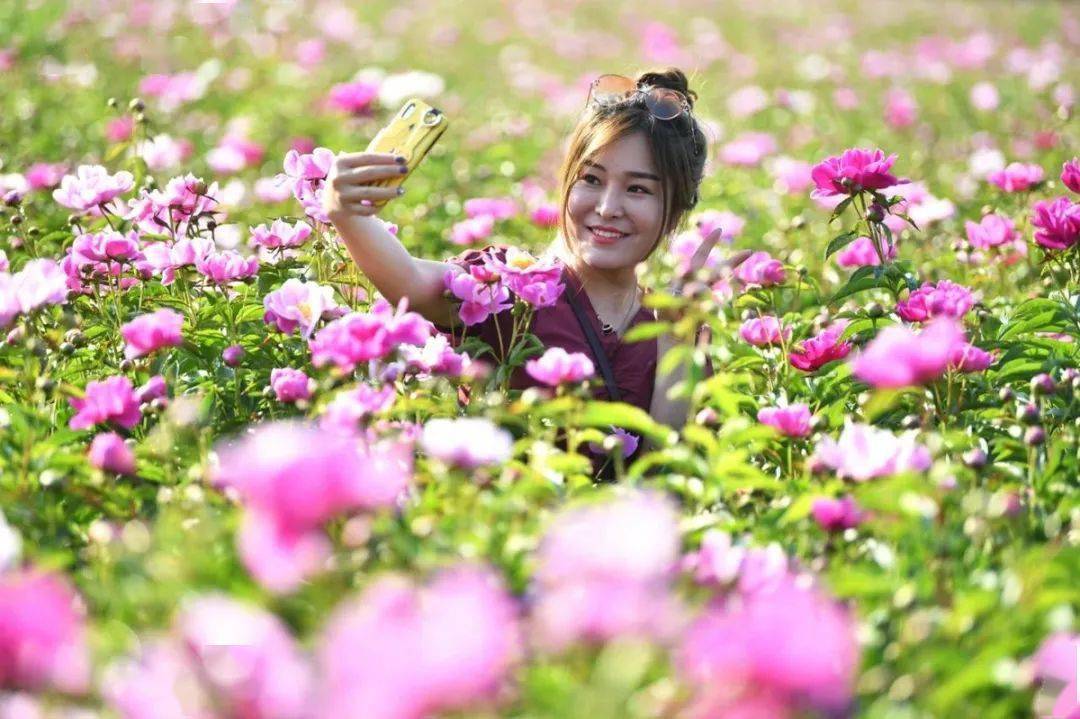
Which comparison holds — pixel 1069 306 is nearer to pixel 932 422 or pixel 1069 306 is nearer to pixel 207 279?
pixel 932 422

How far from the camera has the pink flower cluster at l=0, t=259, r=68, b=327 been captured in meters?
1.73

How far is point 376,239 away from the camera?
209cm

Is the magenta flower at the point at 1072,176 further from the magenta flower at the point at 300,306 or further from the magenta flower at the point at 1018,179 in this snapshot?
the magenta flower at the point at 300,306

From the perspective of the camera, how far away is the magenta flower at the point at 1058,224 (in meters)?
2.15

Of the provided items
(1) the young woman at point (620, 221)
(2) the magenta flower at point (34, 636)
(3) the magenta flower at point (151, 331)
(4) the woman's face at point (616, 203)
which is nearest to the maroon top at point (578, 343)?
(1) the young woman at point (620, 221)

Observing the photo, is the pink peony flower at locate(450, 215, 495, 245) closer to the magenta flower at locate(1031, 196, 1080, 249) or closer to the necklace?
the necklace

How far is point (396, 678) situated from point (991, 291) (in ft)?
8.34

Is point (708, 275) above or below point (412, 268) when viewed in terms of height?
below

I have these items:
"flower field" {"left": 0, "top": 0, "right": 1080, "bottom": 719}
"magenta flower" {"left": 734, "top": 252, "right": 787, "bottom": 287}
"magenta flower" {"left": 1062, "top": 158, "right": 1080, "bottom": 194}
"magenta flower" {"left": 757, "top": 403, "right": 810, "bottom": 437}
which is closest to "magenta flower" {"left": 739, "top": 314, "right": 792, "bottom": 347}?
"flower field" {"left": 0, "top": 0, "right": 1080, "bottom": 719}

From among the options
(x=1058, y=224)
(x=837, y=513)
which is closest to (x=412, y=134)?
(x=837, y=513)

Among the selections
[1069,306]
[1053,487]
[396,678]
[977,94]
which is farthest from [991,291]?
[977,94]

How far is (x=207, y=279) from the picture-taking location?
88.3 inches

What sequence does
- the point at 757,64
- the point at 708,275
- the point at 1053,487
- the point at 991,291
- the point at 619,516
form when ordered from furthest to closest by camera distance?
the point at 757,64 → the point at 991,291 → the point at 708,275 → the point at 1053,487 → the point at 619,516

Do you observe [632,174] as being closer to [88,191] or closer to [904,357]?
[88,191]
